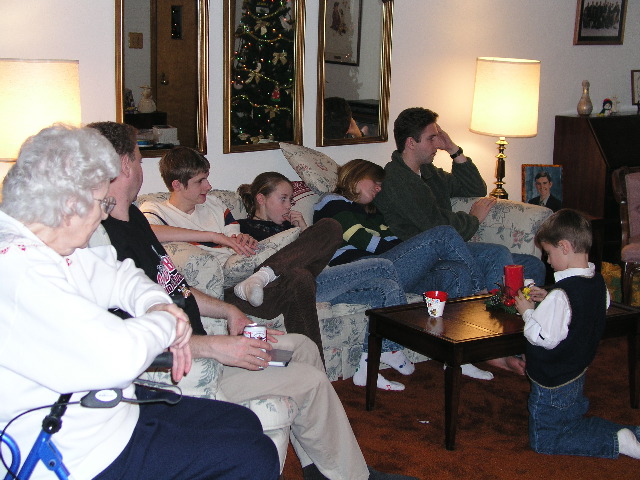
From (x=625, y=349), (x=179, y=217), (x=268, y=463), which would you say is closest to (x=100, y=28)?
(x=179, y=217)

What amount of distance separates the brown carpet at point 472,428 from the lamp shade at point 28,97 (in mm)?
1614

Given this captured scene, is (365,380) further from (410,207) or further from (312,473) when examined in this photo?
(312,473)

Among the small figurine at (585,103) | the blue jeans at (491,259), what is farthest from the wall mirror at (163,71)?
the small figurine at (585,103)

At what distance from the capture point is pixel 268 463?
1.76 meters

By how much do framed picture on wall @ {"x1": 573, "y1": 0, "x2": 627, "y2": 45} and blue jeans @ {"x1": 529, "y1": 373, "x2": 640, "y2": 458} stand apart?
3.59m

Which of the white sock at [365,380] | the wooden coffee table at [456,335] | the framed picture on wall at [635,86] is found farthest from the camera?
the framed picture on wall at [635,86]

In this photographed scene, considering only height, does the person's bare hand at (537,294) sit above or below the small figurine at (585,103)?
below

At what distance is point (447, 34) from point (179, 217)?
8.03ft

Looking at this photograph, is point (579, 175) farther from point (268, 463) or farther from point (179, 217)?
point (268, 463)

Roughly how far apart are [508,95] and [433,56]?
58 cm

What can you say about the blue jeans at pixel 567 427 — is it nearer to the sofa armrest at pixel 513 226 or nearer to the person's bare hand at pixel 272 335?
the person's bare hand at pixel 272 335

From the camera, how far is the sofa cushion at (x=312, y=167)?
3.86m

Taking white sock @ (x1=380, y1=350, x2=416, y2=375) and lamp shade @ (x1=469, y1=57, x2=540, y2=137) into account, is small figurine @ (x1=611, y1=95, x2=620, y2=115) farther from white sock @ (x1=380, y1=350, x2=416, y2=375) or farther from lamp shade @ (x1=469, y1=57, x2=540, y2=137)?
white sock @ (x1=380, y1=350, x2=416, y2=375)

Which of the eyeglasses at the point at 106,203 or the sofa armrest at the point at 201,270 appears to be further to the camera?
the sofa armrest at the point at 201,270
